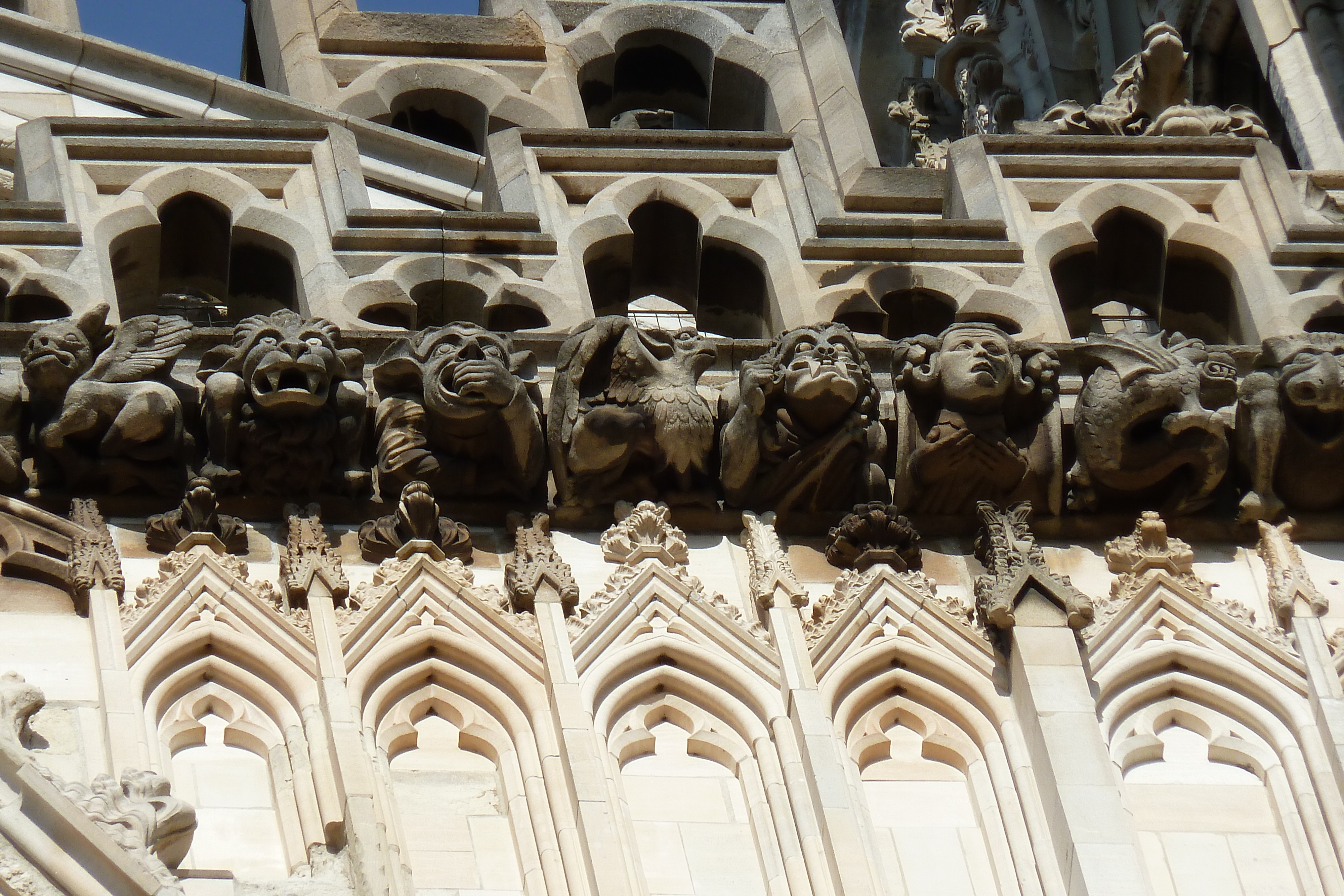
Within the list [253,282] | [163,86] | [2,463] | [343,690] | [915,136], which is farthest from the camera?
[915,136]

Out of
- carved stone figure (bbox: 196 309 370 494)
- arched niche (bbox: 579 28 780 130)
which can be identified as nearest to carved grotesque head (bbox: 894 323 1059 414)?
carved stone figure (bbox: 196 309 370 494)

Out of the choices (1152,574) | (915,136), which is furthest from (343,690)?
(915,136)

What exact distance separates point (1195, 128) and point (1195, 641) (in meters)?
4.60

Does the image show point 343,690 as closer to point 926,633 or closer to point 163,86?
point 926,633

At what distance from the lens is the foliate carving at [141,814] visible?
34.8 ft

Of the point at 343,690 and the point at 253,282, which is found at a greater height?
the point at 253,282

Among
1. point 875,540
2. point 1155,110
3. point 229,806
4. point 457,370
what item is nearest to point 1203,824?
point 875,540

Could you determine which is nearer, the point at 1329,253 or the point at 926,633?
the point at 926,633

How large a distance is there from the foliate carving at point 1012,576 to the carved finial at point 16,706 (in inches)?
134

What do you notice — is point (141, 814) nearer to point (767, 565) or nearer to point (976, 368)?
point (767, 565)

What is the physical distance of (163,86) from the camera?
53.3 feet

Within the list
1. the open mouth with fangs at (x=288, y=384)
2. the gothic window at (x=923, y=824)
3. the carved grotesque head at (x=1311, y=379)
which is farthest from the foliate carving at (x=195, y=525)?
the carved grotesque head at (x=1311, y=379)

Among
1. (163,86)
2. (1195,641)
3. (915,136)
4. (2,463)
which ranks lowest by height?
(1195,641)

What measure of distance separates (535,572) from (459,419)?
744 mm
